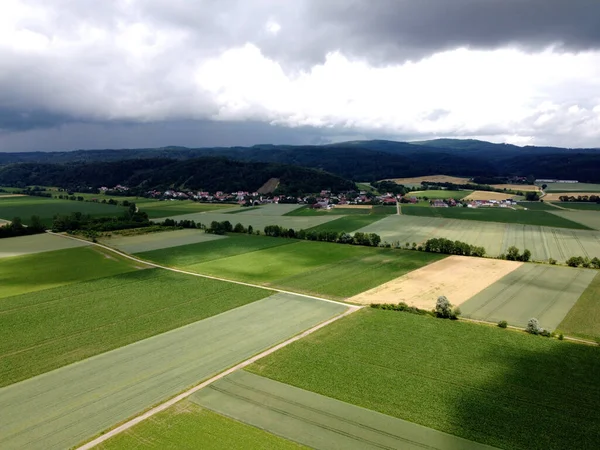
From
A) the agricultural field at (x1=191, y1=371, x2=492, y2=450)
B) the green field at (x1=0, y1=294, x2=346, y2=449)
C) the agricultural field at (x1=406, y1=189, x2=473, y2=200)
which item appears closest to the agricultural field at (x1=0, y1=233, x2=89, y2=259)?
the green field at (x1=0, y1=294, x2=346, y2=449)

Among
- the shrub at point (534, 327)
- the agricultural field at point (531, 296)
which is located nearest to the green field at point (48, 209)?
the agricultural field at point (531, 296)

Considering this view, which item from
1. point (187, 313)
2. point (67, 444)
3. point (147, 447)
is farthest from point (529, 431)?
point (187, 313)

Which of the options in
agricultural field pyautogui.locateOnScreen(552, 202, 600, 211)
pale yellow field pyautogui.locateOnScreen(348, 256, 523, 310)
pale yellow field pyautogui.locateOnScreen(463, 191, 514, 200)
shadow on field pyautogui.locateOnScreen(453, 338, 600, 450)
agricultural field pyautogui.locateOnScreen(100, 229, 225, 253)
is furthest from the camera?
pale yellow field pyautogui.locateOnScreen(463, 191, 514, 200)

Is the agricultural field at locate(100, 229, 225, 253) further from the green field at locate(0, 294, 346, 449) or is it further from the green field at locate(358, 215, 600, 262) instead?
the green field at locate(358, 215, 600, 262)

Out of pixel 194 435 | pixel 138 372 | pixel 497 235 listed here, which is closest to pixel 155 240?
pixel 138 372

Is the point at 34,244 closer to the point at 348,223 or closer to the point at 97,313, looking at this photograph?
the point at 97,313
